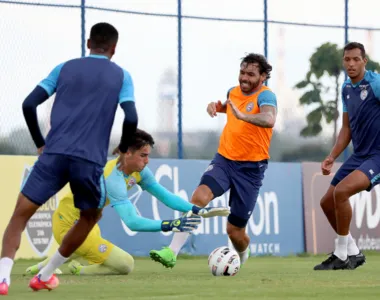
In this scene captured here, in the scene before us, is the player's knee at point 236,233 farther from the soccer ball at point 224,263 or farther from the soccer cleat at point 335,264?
the soccer ball at point 224,263

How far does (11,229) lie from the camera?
8672mm

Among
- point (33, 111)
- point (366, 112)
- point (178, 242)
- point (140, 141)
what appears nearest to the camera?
point (33, 111)

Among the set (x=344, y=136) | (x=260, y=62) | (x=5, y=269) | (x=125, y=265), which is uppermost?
(x=260, y=62)

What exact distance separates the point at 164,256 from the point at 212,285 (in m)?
1.41

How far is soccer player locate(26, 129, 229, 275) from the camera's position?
1081 cm

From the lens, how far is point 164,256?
36.9ft

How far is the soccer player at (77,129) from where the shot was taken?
28.5 ft

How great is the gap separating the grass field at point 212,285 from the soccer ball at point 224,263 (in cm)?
9

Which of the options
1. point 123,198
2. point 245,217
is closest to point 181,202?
point 123,198

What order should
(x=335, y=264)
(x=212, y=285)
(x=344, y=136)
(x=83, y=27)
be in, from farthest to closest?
(x=83, y=27), (x=344, y=136), (x=335, y=264), (x=212, y=285)

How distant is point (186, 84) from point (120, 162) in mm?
6825

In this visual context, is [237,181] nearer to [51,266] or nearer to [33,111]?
[51,266]

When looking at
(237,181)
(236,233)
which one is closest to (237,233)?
(236,233)

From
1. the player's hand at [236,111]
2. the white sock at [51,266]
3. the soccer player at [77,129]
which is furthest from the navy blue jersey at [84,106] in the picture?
the player's hand at [236,111]
